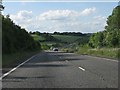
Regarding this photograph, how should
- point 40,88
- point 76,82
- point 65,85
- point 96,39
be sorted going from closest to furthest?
point 40,88, point 65,85, point 76,82, point 96,39

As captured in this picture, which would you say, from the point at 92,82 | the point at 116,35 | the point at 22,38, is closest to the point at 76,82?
the point at 92,82

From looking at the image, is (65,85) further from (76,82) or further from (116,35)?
(116,35)

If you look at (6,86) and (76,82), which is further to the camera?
(76,82)

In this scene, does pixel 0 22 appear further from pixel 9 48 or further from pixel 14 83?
pixel 14 83

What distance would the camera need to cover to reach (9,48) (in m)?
57.1

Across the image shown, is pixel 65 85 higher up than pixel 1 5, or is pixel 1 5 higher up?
pixel 1 5

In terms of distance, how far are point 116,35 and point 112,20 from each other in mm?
4128

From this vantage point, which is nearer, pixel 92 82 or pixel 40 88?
pixel 40 88

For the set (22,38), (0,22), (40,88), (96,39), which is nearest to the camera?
(40,88)

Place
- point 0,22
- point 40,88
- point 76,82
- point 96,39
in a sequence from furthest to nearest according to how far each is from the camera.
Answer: point 96,39 → point 0,22 → point 76,82 → point 40,88

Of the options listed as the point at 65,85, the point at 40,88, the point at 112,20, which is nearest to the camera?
the point at 40,88

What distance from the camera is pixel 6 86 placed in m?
14.3

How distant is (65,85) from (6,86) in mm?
2085

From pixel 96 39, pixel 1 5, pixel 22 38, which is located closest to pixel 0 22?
pixel 1 5
